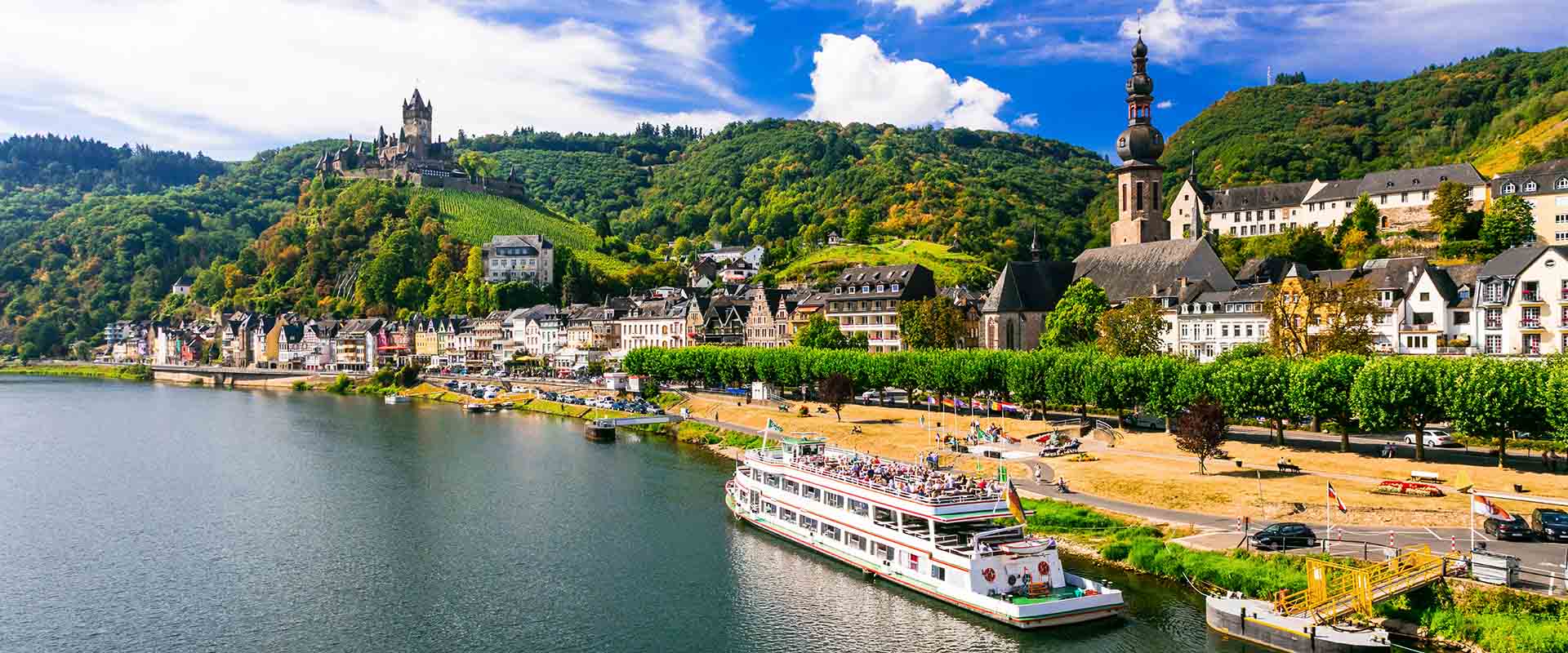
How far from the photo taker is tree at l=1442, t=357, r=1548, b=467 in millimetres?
48156

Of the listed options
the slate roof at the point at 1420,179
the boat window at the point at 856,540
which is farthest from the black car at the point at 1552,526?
the slate roof at the point at 1420,179

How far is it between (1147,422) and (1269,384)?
14.6 m

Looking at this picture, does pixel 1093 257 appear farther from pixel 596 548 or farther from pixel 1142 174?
pixel 596 548

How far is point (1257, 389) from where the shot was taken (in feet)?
192

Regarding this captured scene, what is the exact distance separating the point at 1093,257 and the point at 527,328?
8783 centimetres

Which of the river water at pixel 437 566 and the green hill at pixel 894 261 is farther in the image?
the green hill at pixel 894 261

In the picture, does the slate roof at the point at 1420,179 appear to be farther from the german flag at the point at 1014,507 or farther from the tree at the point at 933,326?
the german flag at the point at 1014,507

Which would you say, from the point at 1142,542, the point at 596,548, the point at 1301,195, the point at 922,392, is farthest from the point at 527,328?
the point at 1142,542

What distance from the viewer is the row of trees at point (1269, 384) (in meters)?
48.8

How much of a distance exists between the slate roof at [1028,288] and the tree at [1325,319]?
2895cm

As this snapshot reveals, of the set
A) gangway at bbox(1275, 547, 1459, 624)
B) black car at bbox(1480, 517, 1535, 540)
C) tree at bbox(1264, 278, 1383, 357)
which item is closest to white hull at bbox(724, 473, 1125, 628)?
gangway at bbox(1275, 547, 1459, 624)

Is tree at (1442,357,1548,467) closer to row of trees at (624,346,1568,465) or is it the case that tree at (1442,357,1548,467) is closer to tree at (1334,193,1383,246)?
row of trees at (624,346,1568,465)

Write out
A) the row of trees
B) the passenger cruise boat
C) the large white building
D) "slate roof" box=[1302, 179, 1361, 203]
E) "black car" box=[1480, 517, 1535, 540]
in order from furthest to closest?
the large white building, "slate roof" box=[1302, 179, 1361, 203], the row of trees, "black car" box=[1480, 517, 1535, 540], the passenger cruise boat

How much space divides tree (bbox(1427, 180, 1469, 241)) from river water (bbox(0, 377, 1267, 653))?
7376 cm
